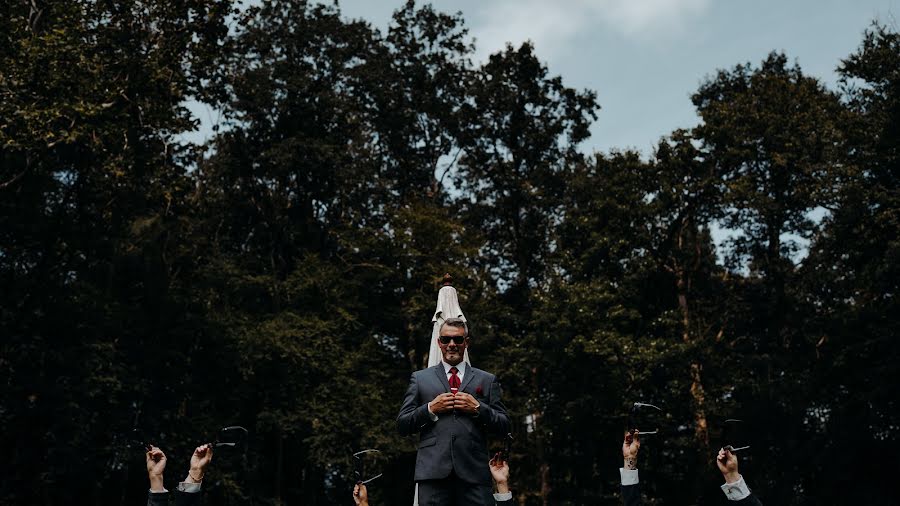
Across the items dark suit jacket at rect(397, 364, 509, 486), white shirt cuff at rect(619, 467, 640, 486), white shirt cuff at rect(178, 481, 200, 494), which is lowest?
white shirt cuff at rect(178, 481, 200, 494)

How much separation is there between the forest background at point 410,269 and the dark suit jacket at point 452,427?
16.5 meters

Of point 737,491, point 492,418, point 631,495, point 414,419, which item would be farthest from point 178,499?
point 737,491

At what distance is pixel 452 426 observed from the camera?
A: 636 cm

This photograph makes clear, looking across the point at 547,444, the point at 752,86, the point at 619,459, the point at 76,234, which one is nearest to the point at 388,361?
the point at 547,444

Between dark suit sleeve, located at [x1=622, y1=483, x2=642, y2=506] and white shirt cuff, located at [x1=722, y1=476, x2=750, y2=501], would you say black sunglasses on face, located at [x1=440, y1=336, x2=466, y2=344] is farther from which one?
white shirt cuff, located at [x1=722, y1=476, x2=750, y2=501]

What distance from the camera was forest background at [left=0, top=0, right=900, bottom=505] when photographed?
24.3 m

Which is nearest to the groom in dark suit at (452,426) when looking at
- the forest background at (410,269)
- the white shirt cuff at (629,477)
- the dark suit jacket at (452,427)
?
the dark suit jacket at (452,427)

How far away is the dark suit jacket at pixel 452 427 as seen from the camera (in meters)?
6.27

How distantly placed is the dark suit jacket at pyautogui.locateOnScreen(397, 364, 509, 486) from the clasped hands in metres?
0.07

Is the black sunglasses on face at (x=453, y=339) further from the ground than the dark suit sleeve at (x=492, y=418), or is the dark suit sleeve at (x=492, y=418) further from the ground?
the black sunglasses on face at (x=453, y=339)

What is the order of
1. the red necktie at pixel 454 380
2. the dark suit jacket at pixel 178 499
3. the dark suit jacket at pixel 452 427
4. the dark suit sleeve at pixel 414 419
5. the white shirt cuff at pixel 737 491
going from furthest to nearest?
the red necktie at pixel 454 380
the dark suit sleeve at pixel 414 419
the dark suit jacket at pixel 452 427
the dark suit jacket at pixel 178 499
the white shirt cuff at pixel 737 491

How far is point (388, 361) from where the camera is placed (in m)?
36.2

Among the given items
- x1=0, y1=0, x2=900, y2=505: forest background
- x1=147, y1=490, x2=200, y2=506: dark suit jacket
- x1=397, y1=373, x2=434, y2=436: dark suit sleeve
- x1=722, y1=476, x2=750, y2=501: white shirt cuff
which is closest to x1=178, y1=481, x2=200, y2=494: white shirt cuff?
x1=147, y1=490, x2=200, y2=506: dark suit jacket

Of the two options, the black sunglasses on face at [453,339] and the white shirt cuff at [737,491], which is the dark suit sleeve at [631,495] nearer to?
the white shirt cuff at [737,491]
